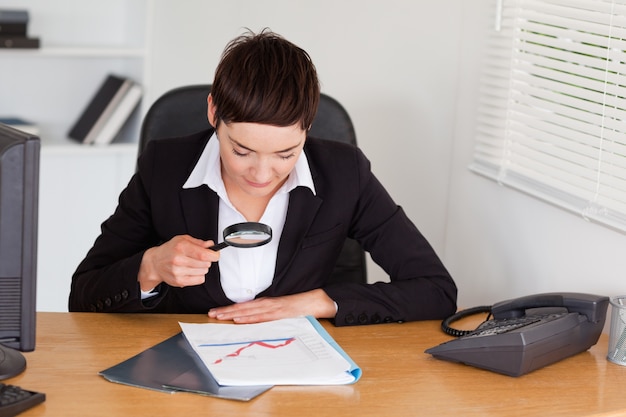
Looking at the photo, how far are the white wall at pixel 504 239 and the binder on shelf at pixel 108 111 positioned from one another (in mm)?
1198

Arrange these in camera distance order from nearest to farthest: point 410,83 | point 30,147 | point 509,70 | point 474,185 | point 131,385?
point 30,147, point 131,385, point 509,70, point 474,185, point 410,83

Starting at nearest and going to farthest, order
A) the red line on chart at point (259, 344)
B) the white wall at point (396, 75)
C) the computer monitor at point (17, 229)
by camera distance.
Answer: the computer monitor at point (17, 229) < the red line on chart at point (259, 344) < the white wall at point (396, 75)

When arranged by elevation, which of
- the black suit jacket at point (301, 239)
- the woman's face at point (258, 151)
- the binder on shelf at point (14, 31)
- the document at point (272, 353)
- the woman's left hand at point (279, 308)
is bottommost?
the document at point (272, 353)

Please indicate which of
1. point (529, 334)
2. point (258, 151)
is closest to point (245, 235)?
point (258, 151)

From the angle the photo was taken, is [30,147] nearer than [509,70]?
Yes

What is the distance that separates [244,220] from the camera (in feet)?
6.99

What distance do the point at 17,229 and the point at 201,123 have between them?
944mm

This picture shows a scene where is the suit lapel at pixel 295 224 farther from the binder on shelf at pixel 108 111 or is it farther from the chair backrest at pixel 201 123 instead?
the binder on shelf at pixel 108 111

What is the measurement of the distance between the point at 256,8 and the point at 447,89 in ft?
2.30

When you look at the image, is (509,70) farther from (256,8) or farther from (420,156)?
(256,8)

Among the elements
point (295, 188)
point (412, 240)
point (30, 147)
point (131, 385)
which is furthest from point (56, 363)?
point (412, 240)

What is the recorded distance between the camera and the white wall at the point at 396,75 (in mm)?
3078

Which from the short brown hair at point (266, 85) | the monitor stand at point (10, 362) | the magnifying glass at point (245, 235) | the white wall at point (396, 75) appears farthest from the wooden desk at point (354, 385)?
the white wall at point (396, 75)

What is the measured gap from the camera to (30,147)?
1.55 meters
